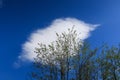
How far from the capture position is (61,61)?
159 ft

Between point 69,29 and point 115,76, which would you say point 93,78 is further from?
point 115,76

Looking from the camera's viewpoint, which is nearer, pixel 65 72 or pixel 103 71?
pixel 65 72

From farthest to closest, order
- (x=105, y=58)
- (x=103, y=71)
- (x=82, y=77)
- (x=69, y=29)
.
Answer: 1. (x=105, y=58)
2. (x=103, y=71)
3. (x=69, y=29)
4. (x=82, y=77)

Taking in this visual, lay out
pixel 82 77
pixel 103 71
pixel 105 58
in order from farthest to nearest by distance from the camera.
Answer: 1. pixel 105 58
2. pixel 103 71
3. pixel 82 77

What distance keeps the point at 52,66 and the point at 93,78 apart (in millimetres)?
7487

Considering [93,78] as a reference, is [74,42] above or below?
above

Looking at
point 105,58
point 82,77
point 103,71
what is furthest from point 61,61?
point 105,58

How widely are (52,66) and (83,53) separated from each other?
18.4ft

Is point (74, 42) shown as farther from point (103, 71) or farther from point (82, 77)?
point (103, 71)

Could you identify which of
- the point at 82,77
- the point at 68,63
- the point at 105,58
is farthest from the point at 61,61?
the point at 105,58

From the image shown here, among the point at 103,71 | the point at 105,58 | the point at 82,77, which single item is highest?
the point at 105,58

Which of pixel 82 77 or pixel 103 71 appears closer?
pixel 82 77

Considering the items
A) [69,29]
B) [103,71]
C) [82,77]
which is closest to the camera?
[82,77]

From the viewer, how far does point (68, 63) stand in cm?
4866
